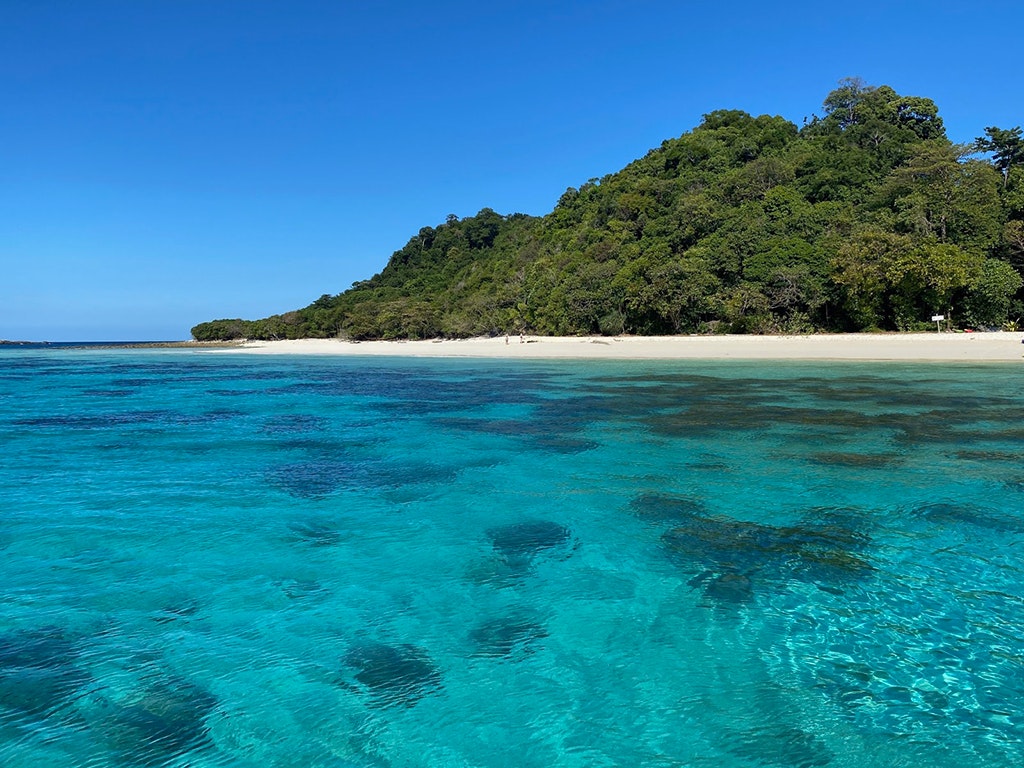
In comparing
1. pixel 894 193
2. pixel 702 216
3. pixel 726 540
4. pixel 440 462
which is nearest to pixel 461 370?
pixel 440 462

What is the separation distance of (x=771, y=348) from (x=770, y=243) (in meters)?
18.1

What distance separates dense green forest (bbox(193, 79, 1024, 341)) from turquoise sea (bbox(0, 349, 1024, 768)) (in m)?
36.9

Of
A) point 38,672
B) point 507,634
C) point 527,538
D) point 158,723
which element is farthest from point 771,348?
point 38,672

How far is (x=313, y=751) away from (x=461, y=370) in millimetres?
35175

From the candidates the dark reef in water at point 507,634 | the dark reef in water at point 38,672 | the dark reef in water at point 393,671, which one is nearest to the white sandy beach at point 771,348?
the dark reef in water at point 507,634

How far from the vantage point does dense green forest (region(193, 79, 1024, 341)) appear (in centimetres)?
4256

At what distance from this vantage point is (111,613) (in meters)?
5.41

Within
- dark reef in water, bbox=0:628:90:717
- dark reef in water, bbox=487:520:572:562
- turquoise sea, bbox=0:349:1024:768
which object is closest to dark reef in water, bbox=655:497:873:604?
turquoise sea, bbox=0:349:1024:768

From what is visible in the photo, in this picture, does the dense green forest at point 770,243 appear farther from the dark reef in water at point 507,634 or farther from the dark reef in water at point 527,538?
the dark reef in water at point 507,634

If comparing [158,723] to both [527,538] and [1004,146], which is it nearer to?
[527,538]

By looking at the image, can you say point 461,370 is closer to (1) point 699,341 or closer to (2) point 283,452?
(1) point 699,341

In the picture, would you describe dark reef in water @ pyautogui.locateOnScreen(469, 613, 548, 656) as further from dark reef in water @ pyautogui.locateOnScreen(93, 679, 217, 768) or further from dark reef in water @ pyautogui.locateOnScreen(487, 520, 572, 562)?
dark reef in water @ pyautogui.locateOnScreen(93, 679, 217, 768)

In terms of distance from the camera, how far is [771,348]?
132 ft

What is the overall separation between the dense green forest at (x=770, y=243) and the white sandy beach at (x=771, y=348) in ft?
18.4
